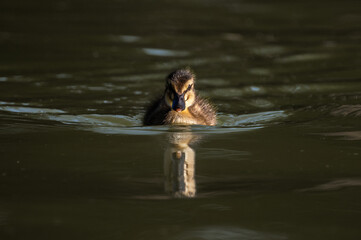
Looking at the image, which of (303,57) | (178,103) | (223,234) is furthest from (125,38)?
(223,234)

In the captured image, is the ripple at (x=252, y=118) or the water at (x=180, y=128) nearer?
the water at (x=180, y=128)

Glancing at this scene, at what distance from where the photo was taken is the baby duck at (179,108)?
6883 millimetres

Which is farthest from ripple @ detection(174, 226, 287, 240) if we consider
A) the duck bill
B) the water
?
the duck bill

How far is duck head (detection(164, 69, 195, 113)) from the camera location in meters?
6.78

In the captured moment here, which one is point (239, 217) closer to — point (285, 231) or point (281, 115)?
point (285, 231)

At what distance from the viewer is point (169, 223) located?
393 centimetres

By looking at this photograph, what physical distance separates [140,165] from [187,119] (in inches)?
76.0

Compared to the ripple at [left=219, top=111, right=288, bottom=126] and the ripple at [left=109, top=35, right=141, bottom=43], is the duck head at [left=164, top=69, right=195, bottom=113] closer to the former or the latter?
the ripple at [left=219, top=111, right=288, bottom=126]

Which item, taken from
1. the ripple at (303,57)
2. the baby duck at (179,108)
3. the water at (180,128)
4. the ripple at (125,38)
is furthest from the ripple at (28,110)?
the ripple at (125,38)

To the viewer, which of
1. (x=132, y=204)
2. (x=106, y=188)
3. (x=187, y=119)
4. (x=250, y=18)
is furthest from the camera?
(x=250, y=18)

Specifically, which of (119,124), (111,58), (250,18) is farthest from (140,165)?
(250,18)

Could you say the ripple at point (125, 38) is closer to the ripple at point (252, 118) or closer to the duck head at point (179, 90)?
the ripple at point (252, 118)

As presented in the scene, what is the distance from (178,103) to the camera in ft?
22.1

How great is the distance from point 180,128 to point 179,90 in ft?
1.38
